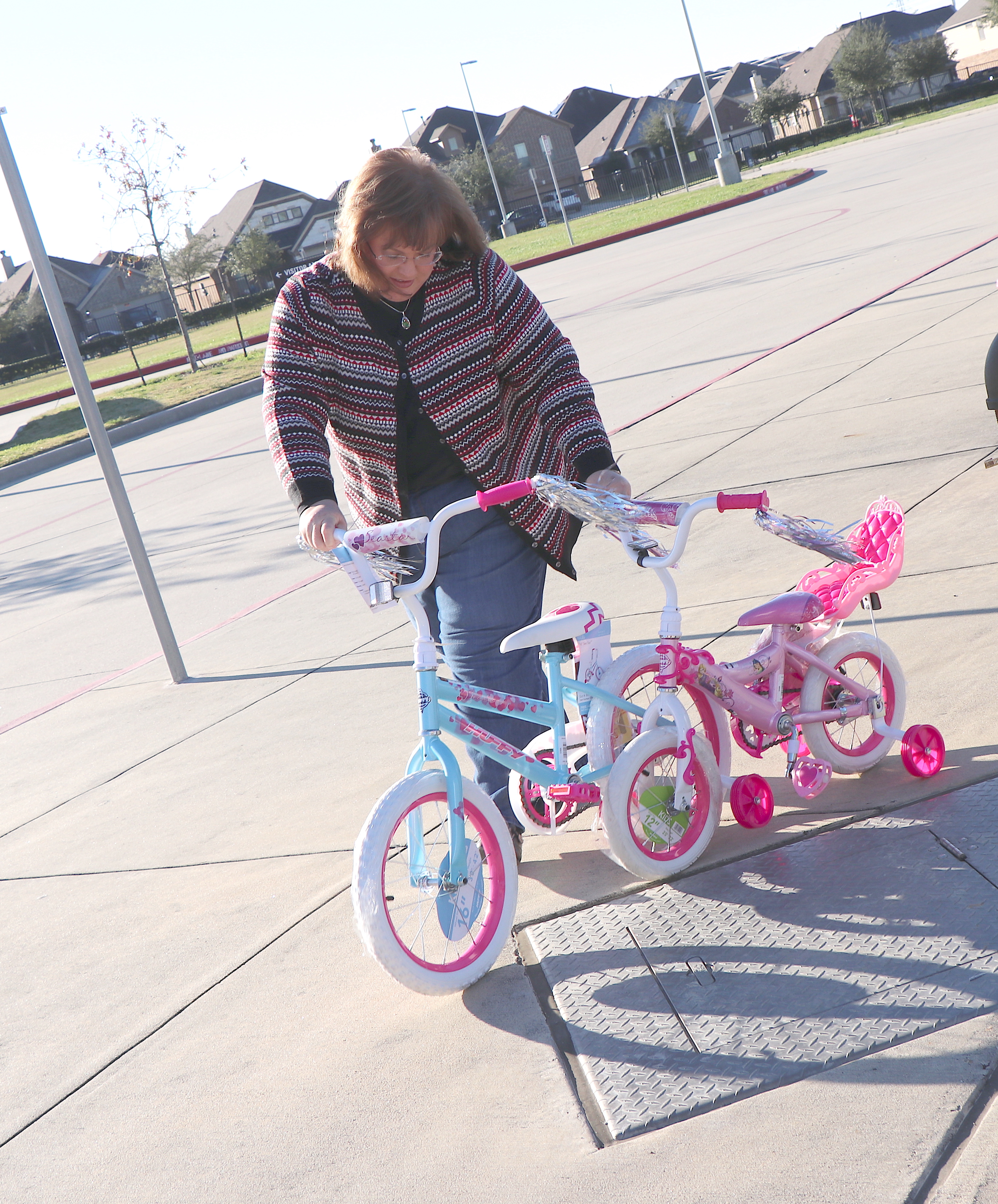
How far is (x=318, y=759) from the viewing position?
4402mm

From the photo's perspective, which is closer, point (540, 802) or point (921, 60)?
point (540, 802)

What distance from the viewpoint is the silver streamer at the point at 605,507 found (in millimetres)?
2730

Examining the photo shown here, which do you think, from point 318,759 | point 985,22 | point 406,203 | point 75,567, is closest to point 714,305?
point 75,567

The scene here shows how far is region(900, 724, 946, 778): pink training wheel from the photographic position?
312 cm

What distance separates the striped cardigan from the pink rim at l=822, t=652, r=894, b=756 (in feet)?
2.88

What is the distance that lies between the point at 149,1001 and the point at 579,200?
88462mm

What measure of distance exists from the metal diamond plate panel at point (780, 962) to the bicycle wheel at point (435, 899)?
7.3 inches

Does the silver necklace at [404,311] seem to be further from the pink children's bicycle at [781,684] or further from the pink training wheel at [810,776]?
the pink training wheel at [810,776]

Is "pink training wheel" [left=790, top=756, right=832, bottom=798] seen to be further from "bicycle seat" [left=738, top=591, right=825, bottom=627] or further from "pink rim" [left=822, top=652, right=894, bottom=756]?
"bicycle seat" [left=738, top=591, right=825, bottom=627]

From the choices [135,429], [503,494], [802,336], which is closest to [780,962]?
[503,494]

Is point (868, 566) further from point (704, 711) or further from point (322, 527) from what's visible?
point (322, 527)

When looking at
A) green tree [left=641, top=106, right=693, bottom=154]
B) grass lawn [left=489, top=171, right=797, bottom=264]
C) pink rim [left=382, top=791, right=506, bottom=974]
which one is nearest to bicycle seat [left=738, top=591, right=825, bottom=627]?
pink rim [left=382, top=791, right=506, bottom=974]

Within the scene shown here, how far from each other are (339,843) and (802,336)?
27.3ft

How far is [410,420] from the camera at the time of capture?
122 inches
